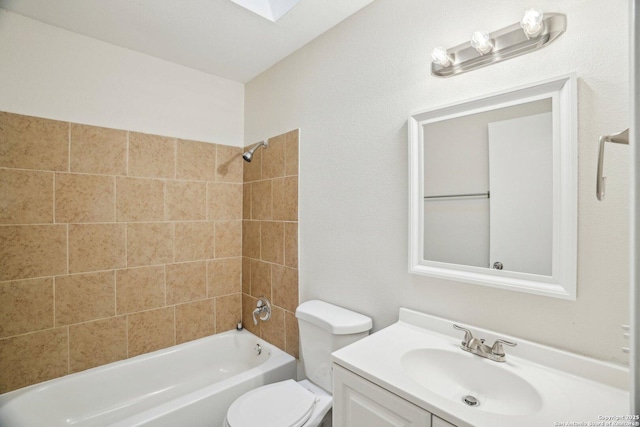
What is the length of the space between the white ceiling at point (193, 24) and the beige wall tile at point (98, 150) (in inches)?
23.3

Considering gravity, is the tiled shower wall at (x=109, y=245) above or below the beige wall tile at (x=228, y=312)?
above

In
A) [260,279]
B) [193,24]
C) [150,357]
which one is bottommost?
[150,357]

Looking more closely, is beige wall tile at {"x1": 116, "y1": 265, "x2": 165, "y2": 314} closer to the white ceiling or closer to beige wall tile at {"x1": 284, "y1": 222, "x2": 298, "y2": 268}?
beige wall tile at {"x1": 284, "y1": 222, "x2": 298, "y2": 268}

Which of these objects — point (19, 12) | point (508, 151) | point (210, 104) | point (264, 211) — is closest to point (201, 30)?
point (210, 104)

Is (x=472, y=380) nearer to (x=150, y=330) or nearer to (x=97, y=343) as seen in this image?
(x=150, y=330)

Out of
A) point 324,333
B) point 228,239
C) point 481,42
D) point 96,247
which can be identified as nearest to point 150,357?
point 96,247

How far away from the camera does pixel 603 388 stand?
0.92 metres

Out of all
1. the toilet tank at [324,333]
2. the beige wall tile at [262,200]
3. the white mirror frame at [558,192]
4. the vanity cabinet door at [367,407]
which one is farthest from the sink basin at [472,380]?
the beige wall tile at [262,200]

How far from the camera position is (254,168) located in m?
2.43

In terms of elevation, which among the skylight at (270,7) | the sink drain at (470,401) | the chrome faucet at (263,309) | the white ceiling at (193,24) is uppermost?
the skylight at (270,7)

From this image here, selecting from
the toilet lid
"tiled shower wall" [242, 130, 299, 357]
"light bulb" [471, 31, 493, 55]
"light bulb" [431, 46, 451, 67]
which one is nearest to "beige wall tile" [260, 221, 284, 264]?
"tiled shower wall" [242, 130, 299, 357]

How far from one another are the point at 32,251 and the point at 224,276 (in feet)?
3.85

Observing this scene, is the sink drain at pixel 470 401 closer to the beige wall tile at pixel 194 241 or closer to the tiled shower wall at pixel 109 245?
the tiled shower wall at pixel 109 245

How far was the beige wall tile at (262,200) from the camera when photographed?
2.28 m
